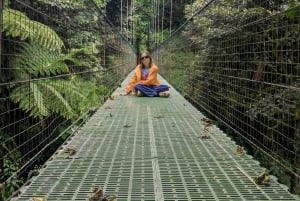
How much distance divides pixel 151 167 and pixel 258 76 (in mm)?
1250

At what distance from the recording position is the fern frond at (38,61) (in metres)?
3.38

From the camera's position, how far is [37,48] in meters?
3.94

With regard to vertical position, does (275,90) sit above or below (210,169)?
above

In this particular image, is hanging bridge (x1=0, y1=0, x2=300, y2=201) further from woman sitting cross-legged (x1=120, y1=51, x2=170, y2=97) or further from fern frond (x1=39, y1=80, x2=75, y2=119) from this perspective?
woman sitting cross-legged (x1=120, y1=51, x2=170, y2=97)

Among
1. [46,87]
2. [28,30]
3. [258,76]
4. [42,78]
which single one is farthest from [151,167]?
[46,87]

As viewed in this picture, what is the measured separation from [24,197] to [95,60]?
4138 mm

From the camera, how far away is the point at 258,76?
3297 mm

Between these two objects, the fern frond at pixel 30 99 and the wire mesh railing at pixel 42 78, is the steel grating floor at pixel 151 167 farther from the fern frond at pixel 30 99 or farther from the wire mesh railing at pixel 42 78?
the fern frond at pixel 30 99

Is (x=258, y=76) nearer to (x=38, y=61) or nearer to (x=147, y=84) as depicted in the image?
(x=38, y=61)

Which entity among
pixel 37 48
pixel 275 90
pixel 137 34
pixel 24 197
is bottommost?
pixel 24 197

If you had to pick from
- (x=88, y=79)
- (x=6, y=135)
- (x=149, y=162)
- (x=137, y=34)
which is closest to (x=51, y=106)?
(x=6, y=135)

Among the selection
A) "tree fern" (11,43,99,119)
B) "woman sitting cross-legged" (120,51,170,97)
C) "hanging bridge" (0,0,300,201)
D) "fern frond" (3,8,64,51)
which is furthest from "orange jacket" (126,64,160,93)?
"fern frond" (3,8,64,51)

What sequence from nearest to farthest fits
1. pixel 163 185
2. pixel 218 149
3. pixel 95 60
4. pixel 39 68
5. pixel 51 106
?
1. pixel 163 185
2. pixel 218 149
3. pixel 39 68
4. pixel 51 106
5. pixel 95 60

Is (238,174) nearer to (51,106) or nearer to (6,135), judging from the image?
(6,135)
